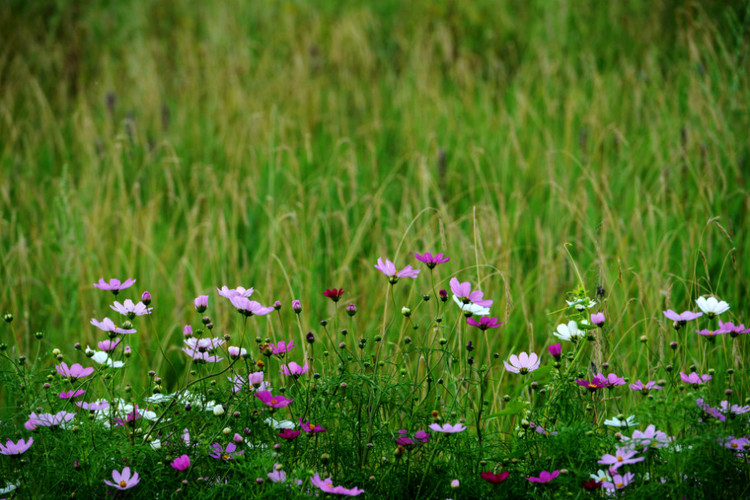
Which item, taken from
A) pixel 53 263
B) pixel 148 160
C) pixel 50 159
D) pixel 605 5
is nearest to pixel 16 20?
pixel 50 159

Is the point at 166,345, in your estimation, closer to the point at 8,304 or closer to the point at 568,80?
the point at 8,304

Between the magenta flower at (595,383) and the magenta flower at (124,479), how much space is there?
0.98 m

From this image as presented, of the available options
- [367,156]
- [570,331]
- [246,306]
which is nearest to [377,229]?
[367,156]

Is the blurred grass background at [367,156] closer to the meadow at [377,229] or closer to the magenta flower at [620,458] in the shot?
the meadow at [377,229]

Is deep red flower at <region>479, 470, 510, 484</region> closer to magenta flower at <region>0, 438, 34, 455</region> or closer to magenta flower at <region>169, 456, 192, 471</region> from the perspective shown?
magenta flower at <region>169, 456, 192, 471</region>

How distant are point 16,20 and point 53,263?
3.02m

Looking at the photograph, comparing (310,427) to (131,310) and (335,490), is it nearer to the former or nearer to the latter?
(335,490)

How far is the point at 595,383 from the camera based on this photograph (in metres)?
1.64

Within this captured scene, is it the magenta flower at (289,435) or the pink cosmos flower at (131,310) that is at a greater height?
the pink cosmos flower at (131,310)

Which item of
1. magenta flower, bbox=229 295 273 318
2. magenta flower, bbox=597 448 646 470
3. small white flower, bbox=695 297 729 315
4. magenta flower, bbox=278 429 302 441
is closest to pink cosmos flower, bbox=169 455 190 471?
magenta flower, bbox=278 429 302 441

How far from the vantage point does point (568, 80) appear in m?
4.95

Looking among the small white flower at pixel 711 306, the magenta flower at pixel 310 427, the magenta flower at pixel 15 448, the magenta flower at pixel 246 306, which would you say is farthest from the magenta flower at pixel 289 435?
the small white flower at pixel 711 306

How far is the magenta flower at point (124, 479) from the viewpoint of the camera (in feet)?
4.59

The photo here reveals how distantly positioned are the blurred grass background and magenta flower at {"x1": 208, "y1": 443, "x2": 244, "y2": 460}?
0.73 meters
